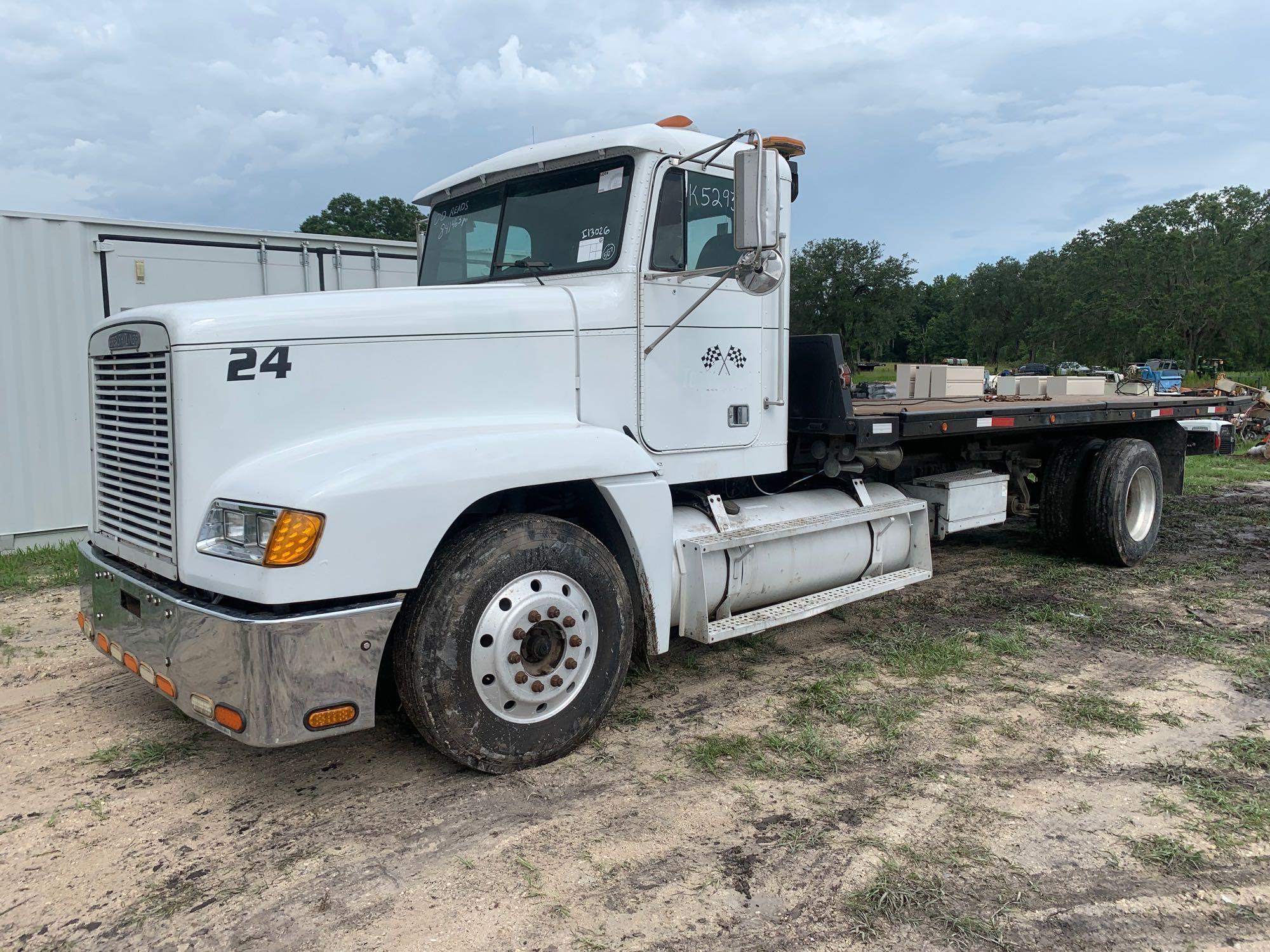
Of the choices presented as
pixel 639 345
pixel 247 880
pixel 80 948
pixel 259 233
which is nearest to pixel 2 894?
pixel 80 948

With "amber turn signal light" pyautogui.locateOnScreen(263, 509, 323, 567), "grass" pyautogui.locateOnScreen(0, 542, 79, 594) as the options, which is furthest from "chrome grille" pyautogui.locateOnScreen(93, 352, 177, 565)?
"grass" pyautogui.locateOnScreen(0, 542, 79, 594)

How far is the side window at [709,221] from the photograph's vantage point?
4.69 metres

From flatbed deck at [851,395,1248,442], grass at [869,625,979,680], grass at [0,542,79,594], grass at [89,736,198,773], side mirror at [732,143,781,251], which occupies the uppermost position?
side mirror at [732,143,781,251]

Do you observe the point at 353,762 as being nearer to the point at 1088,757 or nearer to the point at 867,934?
the point at 867,934

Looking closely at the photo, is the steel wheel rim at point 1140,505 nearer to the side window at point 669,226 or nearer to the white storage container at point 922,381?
the white storage container at point 922,381

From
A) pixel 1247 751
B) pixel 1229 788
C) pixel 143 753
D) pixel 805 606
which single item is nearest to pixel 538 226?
pixel 805 606

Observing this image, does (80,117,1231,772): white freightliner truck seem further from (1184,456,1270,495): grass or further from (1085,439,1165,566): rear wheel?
(1184,456,1270,495): grass

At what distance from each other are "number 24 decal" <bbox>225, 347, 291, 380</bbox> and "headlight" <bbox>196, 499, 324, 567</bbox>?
484mm

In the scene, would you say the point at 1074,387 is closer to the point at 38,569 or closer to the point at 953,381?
the point at 953,381

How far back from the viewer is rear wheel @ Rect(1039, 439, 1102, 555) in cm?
785

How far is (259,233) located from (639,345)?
6.91 meters

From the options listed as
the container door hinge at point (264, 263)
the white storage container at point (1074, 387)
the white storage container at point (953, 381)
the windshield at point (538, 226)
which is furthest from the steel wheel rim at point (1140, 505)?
the container door hinge at point (264, 263)

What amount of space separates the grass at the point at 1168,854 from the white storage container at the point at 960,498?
3228mm

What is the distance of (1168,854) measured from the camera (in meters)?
3.23
